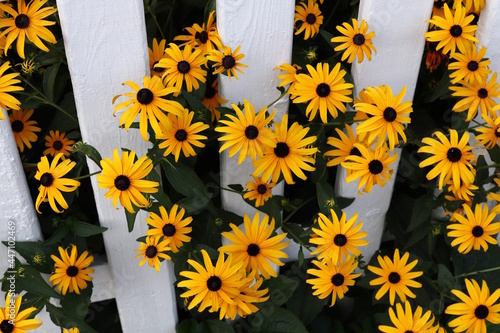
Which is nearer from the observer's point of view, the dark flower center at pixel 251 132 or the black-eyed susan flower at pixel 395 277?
the dark flower center at pixel 251 132

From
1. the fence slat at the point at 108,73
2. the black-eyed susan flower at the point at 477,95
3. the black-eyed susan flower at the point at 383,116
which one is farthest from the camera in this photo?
the black-eyed susan flower at the point at 477,95

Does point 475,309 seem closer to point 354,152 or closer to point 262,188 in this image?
point 354,152

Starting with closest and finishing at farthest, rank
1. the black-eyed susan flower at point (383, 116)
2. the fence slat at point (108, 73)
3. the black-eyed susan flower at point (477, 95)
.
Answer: the fence slat at point (108, 73)
the black-eyed susan flower at point (383, 116)
the black-eyed susan flower at point (477, 95)

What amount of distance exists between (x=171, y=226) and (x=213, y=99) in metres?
0.30

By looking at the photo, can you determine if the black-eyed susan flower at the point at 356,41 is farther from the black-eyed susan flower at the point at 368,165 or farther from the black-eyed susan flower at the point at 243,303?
the black-eyed susan flower at the point at 243,303

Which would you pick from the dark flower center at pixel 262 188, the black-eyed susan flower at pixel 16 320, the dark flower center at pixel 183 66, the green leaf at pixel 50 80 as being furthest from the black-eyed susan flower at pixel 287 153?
the black-eyed susan flower at pixel 16 320

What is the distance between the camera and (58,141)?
138 centimetres

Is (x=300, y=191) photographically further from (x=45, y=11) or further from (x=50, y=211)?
(x=45, y=11)

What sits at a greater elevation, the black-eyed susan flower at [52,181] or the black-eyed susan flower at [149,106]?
the black-eyed susan flower at [149,106]

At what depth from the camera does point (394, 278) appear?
137cm

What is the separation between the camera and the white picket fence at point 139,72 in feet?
3.60

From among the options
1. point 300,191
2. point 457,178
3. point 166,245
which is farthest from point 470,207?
point 166,245

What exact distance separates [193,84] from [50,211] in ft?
2.04

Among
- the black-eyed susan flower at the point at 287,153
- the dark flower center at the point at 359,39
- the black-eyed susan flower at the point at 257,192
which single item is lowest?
the black-eyed susan flower at the point at 257,192
